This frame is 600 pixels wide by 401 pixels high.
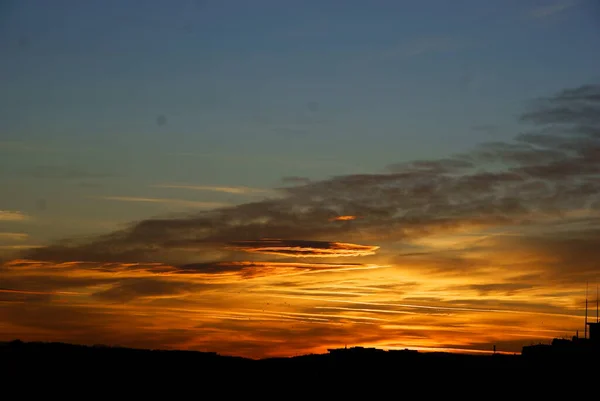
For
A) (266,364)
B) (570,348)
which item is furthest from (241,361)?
(570,348)

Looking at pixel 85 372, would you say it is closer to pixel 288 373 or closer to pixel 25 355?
pixel 25 355

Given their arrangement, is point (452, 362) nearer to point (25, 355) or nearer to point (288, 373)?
point (288, 373)

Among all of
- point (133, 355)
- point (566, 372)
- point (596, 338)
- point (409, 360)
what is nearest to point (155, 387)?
point (133, 355)

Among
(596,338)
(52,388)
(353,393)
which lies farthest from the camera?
(596,338)

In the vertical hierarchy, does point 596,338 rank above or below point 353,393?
above

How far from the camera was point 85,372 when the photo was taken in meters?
96.9

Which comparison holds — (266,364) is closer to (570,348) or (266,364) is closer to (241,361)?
(241,361)

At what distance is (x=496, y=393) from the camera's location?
315ft

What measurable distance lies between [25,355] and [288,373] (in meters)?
29.3

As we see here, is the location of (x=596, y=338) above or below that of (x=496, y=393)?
above

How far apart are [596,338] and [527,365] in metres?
14.2

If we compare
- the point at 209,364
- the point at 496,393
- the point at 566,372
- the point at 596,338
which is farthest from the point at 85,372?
the point at 596,338

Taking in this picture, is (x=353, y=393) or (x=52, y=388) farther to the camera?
(x=353, y=393)

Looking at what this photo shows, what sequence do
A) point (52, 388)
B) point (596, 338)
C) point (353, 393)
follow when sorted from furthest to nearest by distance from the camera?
point (596, 338) → point (353, 393) → point (52, 388)
